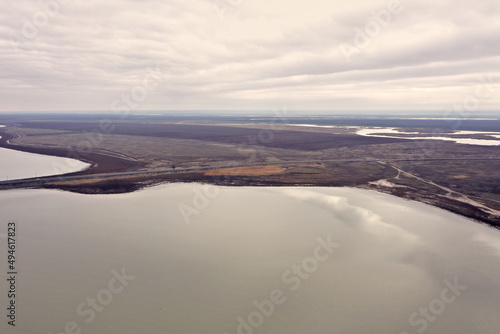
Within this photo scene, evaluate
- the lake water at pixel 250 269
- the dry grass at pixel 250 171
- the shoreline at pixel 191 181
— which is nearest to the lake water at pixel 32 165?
the shoreline at pixel 191 181

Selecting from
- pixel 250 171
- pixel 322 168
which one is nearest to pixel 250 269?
pixel 250 171

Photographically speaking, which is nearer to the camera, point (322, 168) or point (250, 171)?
point (250, 171)

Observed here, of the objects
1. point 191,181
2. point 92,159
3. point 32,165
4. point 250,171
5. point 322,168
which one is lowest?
point 322,168

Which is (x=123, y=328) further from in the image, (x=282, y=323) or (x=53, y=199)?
(x=53, y=199)

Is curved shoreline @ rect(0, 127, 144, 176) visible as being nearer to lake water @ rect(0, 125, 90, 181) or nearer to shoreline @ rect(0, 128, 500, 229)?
shoreline @ rect(0, 128, 500, 229)

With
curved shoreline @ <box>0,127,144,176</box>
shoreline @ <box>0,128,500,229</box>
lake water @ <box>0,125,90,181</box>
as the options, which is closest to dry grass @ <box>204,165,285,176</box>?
shoreline @ <box>0,128,500,229</box>

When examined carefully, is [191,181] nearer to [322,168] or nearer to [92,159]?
[322,168]

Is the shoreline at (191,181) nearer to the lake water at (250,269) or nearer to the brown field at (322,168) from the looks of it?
the brown field at (322,168)
